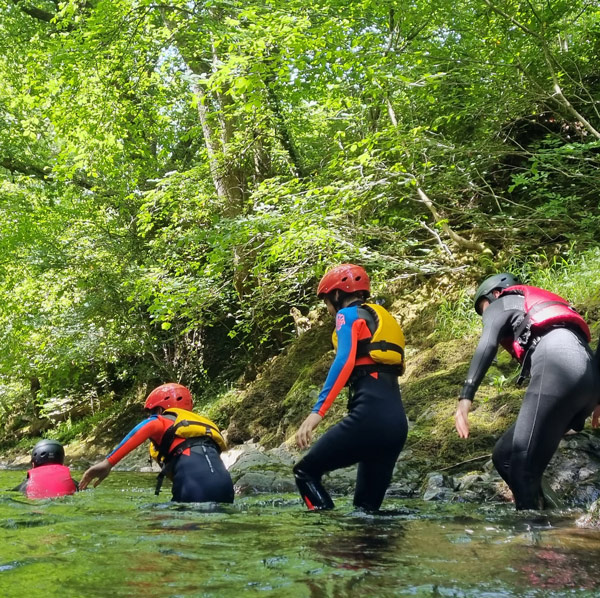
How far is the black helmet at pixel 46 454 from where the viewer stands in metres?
6.80

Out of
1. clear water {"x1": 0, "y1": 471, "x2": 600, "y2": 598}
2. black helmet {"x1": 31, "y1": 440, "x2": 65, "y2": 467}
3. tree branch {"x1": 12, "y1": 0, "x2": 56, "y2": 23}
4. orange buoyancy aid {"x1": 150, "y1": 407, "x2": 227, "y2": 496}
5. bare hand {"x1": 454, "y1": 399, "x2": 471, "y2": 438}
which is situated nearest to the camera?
clear water {"x1": 0, "y1": 471, "x2": 600, "y2": 598}

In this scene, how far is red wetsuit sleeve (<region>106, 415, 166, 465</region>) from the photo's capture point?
5008 millimetres

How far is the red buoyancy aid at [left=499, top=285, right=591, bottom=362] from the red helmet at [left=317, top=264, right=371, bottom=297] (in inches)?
48.3

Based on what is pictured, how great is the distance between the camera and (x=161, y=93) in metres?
13.9

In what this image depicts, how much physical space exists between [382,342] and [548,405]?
1265 mm

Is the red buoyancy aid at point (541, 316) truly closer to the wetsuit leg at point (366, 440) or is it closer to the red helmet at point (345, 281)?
the wetsuit leg at point (366, 440)

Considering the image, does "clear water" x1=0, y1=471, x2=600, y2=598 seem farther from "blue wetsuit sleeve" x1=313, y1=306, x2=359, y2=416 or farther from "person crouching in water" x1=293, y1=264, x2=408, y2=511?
"blue wetsuit sleeve" x1=313, y1=306, x2=359, y2=416

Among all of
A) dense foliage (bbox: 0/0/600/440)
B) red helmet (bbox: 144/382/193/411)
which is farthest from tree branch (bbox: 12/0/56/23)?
red helmet (bbox: 144/382/193/411)

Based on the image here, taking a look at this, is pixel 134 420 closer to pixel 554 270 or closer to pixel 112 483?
pixel 112 483

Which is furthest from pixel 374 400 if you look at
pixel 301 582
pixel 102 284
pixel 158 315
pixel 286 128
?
pixel 102 284

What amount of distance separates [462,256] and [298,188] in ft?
10.9

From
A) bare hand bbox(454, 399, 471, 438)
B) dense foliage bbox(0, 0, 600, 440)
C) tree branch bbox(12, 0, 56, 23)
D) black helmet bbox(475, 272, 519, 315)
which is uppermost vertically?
tree branch bbox(12, 0, 56, 23)

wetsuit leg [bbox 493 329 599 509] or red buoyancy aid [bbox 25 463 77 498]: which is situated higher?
wetsuit leg [bbox 493 329 599 509]

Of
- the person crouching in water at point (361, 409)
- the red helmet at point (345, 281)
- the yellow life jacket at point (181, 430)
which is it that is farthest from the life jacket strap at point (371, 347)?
the yellow life jacket at point (181, 430)
